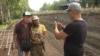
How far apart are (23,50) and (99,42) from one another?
25.0 ft

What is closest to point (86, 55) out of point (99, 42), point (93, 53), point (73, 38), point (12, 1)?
point (93, 53)

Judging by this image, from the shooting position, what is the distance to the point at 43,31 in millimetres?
9273

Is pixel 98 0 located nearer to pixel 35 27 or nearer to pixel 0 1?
pixel 0 1

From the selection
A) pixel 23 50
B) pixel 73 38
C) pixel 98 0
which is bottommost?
pixel 98 0

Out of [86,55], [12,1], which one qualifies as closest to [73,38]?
[86,55]

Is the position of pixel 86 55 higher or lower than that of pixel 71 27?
lower

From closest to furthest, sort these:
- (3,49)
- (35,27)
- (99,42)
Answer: (35,27)
(3,49)
(99,42)

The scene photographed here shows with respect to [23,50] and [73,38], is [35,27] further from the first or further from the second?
[73,38]

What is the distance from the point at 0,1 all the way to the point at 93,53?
3476cm

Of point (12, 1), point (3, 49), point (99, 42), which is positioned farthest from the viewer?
point (12, 1)

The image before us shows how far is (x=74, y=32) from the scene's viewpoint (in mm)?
5980

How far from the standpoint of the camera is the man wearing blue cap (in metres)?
5.95

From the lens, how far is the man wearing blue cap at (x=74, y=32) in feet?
19.5

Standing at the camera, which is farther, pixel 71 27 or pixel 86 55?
pixel 86 55
